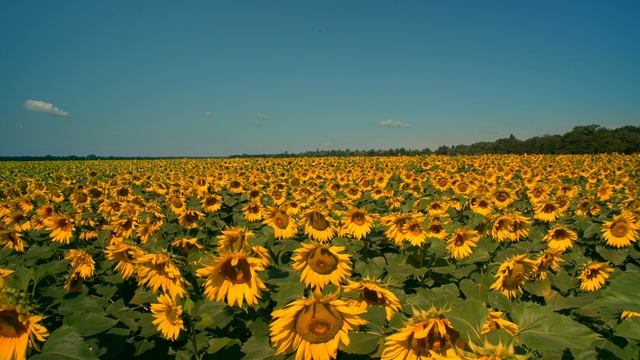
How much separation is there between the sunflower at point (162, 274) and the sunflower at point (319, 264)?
106 cm

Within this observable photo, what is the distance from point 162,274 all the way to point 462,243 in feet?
13.6

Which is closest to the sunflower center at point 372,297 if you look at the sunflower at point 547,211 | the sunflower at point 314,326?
Result: the sunflower at point 314,326

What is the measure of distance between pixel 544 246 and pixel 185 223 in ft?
20.7

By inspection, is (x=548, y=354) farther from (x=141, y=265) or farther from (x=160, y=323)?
(x=141, y=265)

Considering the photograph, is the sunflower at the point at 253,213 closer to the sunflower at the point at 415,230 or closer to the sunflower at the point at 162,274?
the sunflower at the point at 415,230

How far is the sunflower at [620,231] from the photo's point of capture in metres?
6.20

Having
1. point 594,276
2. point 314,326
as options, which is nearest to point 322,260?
point 314,326

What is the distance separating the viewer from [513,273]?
3.54 meters

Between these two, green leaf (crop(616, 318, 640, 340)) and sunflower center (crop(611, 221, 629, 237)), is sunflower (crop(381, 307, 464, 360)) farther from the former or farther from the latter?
sunflower center (crop(611, 221, 629, 237))

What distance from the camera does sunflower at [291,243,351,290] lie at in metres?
3.21

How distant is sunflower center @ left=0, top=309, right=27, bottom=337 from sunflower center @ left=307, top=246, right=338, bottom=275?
1.98 meters

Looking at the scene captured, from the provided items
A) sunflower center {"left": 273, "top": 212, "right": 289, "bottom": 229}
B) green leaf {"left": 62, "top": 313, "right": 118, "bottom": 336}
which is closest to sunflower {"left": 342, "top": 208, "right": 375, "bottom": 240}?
sunflower center {"left": 273, "top": 212, "right": 289, "bottom": 229}

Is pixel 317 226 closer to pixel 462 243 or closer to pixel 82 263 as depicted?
pixel 462 243

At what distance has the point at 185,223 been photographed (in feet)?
22.3
